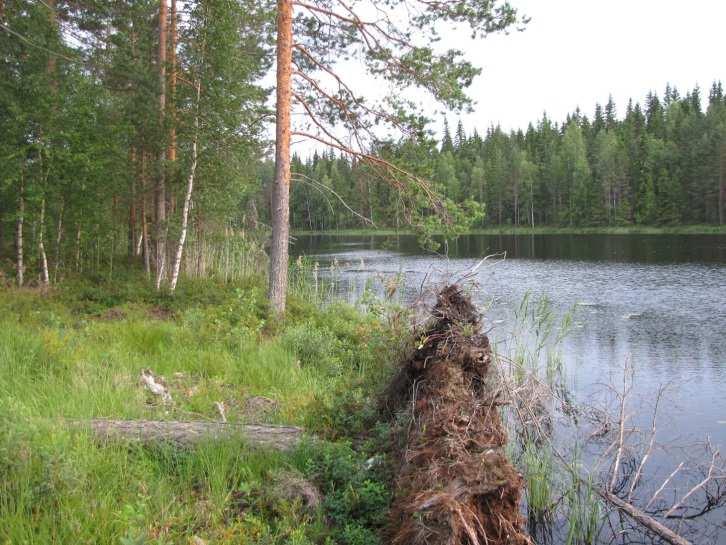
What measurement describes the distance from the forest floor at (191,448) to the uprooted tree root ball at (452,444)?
38 centimetres

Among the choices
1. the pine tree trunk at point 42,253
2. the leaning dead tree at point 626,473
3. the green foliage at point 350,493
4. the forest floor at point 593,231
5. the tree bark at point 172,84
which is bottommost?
the leaning dead tree at point 626,473

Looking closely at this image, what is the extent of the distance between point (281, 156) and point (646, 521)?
7475 mm

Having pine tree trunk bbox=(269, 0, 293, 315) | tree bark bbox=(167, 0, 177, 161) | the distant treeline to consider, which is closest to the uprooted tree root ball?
pine tree trunk bbox=(269, 0, 293, 315)

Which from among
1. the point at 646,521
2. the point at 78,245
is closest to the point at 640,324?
the point at 646,521

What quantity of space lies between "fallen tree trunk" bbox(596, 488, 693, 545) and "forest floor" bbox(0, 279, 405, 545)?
2070 millimetres

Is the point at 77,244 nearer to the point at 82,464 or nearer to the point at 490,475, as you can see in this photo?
the point at 82,464

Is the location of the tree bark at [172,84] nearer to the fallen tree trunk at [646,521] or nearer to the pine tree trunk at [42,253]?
the pine tree trunk at [42,253]

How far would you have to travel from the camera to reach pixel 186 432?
4.16 metres

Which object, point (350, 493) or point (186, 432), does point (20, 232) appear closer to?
point (186, 432)

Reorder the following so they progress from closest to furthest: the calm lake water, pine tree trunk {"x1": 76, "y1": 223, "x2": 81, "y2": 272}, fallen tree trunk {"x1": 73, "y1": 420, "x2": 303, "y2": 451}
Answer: fallen tree trunk {"x1": 73, "y1": 420, "x2": 303, "y2": 451} → the calm lake water → pine tree trunk {"x1": 76, "y1": 223, "x2": 81, "y2": 272}

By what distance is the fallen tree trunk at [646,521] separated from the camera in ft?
13.2

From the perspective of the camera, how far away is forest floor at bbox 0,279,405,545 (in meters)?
3.12

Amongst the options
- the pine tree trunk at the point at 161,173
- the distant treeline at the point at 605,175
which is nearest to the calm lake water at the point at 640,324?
the pine tree trunk at the point at 161,173

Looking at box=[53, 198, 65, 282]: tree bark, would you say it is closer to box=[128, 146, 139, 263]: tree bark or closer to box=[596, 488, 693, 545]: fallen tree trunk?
box=[128, 146, 139, 263]: tree bark
